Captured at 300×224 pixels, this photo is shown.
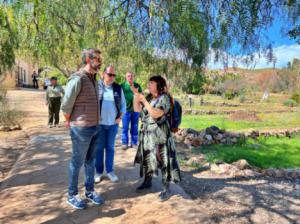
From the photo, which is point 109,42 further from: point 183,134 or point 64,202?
point 183,134

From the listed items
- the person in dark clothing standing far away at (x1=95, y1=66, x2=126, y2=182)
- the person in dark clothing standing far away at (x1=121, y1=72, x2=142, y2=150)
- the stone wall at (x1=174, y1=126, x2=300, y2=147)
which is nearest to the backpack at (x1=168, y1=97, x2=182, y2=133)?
the person in dark clothing standing far away at (x1=95, y1=66, x2=126, y2=182)

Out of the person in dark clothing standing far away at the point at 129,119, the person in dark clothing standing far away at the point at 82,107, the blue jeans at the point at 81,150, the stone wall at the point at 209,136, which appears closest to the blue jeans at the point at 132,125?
the person in dark clothing standing far away at the point at 129,119

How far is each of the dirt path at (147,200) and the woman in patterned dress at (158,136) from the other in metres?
0.37

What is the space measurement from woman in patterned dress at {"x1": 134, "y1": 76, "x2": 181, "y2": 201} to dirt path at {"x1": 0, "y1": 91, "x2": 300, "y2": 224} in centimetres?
37

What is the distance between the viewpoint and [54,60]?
8664 millimetres

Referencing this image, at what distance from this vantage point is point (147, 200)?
5.03 m

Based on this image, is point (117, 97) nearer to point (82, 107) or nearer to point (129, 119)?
point (82, 107)

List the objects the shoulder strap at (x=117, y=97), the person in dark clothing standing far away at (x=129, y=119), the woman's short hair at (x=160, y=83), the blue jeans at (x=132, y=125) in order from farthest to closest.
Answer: the blue jeans at (x=132, y=125), the person in dark clothing standing far away at (x=129, y=119), the shoulder strap at (x=117, y=97), the woman's short hair at (x=160, y=83)

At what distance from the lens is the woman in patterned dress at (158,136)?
4879 millimetres

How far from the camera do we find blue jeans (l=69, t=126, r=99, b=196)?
14.6ft

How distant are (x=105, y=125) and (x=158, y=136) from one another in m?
0.88

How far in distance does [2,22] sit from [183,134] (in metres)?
6.90

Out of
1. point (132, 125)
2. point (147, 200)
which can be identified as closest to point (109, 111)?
point (147, 200)

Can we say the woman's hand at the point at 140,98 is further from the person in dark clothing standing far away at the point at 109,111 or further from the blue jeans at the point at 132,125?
the blue jeans at the point at 132,125
